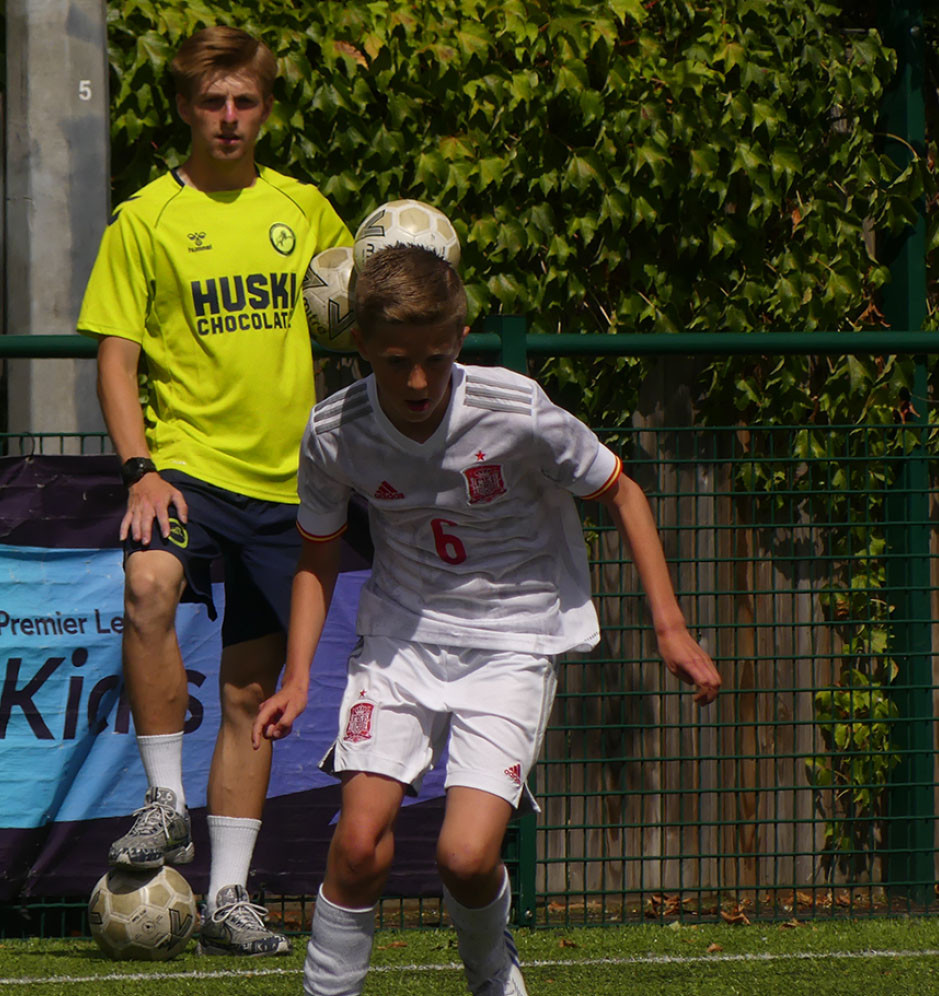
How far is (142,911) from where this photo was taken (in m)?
4.04

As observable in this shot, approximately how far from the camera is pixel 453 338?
3.13 meters

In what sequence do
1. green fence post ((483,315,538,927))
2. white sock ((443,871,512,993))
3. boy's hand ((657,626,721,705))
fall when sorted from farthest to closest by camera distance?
1. green fence post ((483,315,538,927))
2. white sock ((443,871,512,993))
3. boy's hand ((657,626,721,705))

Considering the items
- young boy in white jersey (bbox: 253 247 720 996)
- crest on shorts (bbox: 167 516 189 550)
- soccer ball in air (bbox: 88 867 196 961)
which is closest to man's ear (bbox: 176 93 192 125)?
crest on shorts (bbox: 167 516 189 550)

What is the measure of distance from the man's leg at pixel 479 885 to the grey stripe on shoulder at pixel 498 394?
848mm

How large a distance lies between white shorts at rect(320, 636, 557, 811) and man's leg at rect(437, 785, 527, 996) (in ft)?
0.15

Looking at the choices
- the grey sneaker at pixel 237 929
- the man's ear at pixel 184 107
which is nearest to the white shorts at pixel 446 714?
the grey sneaker at pixel 237 929

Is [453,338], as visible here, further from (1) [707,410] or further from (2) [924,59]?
(2) [924,59]

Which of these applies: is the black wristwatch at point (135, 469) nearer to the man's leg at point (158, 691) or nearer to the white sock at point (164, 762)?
the man's leg at point (158, 691)

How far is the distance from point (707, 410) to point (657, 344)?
111 centimetres

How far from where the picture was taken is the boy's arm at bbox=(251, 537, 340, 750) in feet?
10.3

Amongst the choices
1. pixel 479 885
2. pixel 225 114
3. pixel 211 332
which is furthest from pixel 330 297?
pixel 479 885

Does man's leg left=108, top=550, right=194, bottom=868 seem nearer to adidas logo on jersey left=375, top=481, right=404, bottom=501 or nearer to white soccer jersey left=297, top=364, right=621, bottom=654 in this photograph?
white soccer jersey left=297, top=364, right=621, bottom=654

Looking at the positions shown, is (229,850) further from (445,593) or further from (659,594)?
(659,594)

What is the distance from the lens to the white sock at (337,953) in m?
3.06
